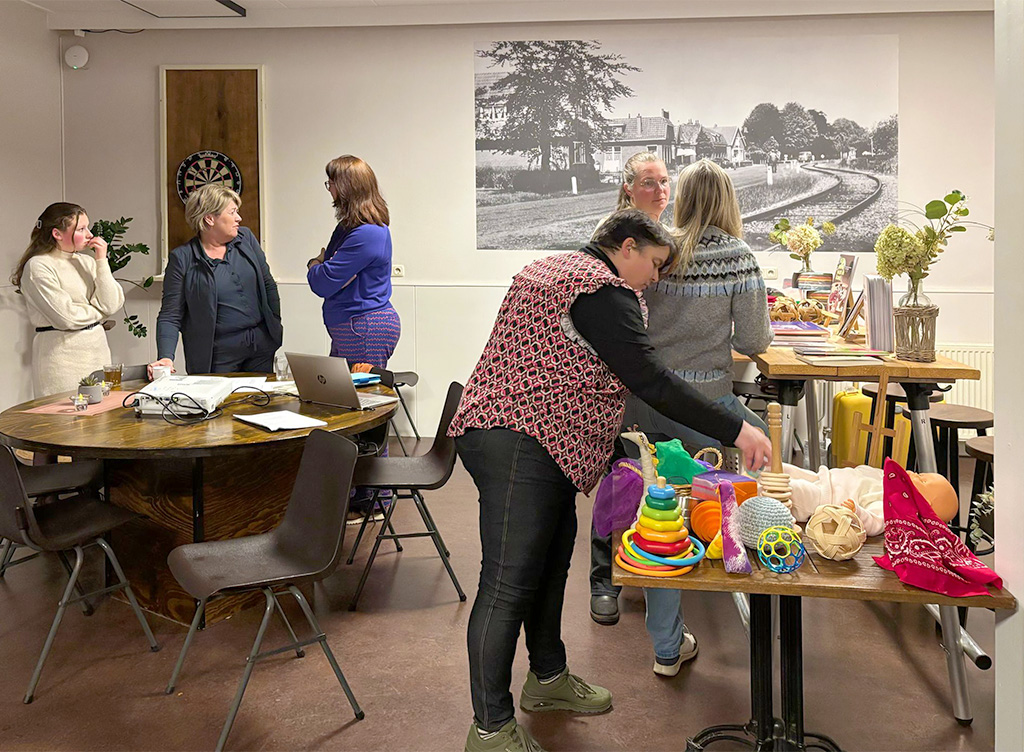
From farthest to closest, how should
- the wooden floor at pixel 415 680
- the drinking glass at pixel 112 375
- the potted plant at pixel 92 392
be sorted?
the drinking glass at pixel 112 375 → the potted plant at pixel 92 392 → the wooden floor at pixel 415 680

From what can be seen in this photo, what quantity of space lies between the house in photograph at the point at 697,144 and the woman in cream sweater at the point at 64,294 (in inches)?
160

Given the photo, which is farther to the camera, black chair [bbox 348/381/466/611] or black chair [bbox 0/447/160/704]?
black chair [bbox 348/381/466/611]

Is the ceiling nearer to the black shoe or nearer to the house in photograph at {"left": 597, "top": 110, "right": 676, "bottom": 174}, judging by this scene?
the house in photograph at {"left": 597, "top": 110, "right": 676, "bottom": 174}

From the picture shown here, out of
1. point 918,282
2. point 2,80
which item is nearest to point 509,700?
point 918,282

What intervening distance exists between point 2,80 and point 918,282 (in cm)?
633

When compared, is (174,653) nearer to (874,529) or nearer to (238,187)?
(874,529)

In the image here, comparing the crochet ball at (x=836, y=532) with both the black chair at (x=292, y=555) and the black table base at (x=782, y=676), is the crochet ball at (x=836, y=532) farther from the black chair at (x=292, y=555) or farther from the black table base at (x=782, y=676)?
the black chair at (x=292, y=555)

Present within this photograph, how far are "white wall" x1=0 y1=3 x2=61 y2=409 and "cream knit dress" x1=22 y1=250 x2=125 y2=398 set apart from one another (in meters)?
1.39

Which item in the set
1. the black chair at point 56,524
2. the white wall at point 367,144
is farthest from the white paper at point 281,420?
the white wall at point 367,144

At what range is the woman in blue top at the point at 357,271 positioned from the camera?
15.4 ft

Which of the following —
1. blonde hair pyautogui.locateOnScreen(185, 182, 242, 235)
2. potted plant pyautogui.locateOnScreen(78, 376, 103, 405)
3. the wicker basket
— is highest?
blonde hair pyautogui.locateOnScreen(185, 182, 242, 235)

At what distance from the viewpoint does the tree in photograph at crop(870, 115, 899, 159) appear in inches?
268

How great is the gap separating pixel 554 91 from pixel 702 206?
14.1 feet

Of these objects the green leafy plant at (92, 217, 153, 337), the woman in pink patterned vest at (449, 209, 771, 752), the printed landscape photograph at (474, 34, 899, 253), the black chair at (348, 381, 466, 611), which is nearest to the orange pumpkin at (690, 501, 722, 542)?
the woman in pink patterned vest at (449, 209, 771, 752)
